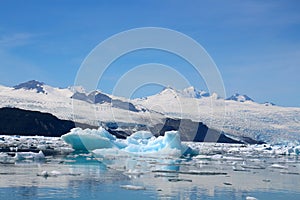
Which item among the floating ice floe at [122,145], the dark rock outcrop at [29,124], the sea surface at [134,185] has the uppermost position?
the dark rock outcrop at [29,124]

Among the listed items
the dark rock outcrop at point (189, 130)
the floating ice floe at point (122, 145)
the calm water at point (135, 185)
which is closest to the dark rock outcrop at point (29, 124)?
the dark rock outcrop at point (189, 130)

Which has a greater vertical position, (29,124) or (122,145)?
(29,124)

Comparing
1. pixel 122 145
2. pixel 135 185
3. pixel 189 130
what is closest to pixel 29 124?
pixel 189 130

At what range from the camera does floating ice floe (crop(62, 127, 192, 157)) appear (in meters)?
34.1

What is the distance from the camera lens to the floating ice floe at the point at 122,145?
112 feet

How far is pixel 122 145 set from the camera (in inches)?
1494

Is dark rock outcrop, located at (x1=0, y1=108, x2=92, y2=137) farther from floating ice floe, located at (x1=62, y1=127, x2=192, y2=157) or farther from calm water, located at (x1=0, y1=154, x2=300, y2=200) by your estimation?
calm water, located at (x1=0, y1=154, x2=300, y2=200)

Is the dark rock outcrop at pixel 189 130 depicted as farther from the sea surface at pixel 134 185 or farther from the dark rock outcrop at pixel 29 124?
the sea surface at pixel 134 185

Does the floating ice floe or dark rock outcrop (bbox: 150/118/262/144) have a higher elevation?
dark rock outcrop (bbox: 150/118/262/144)

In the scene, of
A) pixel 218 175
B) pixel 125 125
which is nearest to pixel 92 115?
pixel 125 125

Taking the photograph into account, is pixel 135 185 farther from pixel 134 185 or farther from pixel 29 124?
pixel 29 124

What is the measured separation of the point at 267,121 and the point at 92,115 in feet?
257

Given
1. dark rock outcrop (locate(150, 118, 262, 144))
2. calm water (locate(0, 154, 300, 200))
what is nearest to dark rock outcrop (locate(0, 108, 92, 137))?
dark rock outcrop (locate(150, 118, 262, 144))

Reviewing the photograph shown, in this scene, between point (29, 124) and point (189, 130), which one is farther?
point (189, 130)
